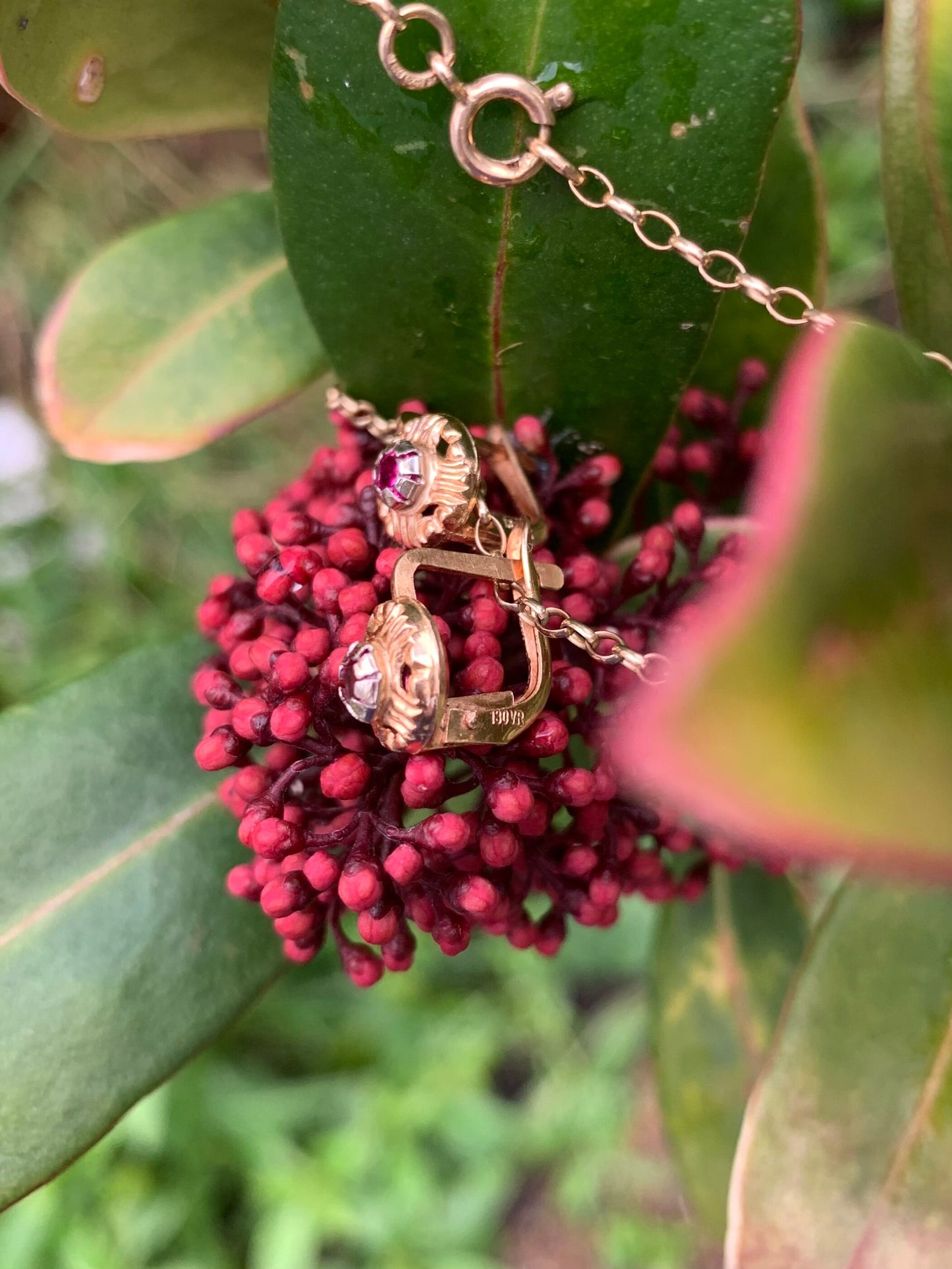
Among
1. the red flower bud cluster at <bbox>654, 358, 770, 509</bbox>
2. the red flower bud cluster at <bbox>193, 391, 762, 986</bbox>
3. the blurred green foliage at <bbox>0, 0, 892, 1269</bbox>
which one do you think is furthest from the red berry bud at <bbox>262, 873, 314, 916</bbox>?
the blurred green foliage at <bbox>0, 0, 892, 1269</bbox>

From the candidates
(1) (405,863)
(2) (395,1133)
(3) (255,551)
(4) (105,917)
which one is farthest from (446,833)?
(2) (395,1133)

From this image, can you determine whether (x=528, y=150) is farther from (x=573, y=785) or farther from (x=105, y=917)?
(x=105, y=917)

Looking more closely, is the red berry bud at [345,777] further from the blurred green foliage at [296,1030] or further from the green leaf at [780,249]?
the blurred green foliage at [296,1030]

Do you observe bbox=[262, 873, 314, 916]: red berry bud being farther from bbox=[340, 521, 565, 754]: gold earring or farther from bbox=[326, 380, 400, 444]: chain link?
bbox=[326, 380, 400, 444]: chain link

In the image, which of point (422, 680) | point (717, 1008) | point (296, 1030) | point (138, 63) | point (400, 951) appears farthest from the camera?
point (296, 1030)

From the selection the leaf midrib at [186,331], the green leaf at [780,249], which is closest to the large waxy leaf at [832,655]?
the green leaf at [780,249]

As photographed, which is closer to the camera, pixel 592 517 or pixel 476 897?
pixel 476 897

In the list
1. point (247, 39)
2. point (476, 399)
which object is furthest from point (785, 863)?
point (247, 39)
